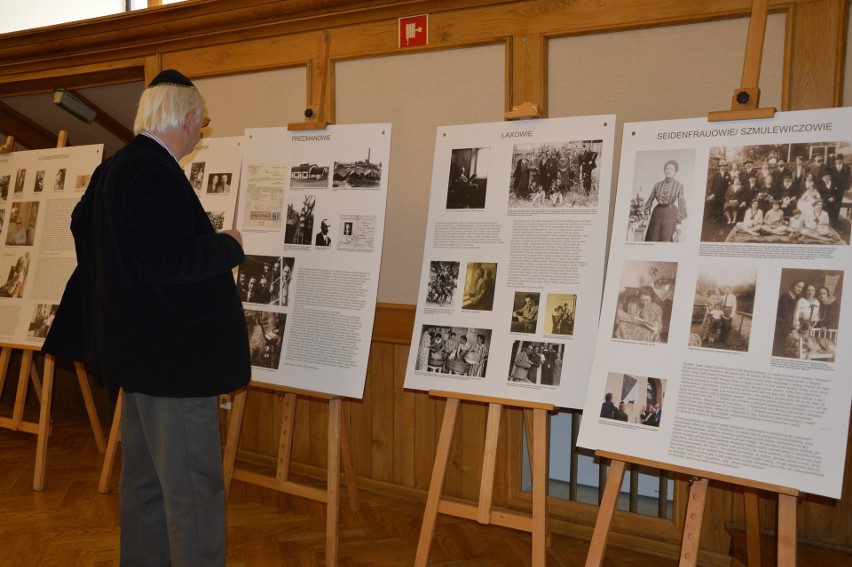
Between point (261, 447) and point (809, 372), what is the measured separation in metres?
2.86

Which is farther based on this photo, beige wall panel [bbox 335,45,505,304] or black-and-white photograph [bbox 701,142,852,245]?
beige wall panel [bbox 335,45,505,304]

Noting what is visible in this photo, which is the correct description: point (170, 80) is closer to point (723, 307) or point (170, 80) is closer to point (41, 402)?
point (723, 307)

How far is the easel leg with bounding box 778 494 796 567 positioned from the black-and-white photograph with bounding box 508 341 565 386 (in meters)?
0.76

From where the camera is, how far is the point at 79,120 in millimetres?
4941

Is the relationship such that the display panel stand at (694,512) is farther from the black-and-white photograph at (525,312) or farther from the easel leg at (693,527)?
the black-and-white photograph at (525,312)

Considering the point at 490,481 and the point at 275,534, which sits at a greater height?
the point at 490,481

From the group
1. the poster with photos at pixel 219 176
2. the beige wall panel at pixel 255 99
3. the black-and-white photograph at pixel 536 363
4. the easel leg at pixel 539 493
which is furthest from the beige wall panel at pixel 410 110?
the easel leg at pixel 539 493

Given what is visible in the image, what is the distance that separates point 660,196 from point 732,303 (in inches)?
15.9

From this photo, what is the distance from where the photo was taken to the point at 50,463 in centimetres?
388

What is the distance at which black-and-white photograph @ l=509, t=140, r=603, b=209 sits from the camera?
241 cm

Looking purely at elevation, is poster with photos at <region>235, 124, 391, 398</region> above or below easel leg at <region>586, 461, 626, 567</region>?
above

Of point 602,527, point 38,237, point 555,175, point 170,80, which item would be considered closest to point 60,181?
point 38,237

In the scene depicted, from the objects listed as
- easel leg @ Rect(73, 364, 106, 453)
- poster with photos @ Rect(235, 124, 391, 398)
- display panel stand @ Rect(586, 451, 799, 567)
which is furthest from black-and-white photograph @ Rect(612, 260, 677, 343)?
easel leg @ Rect(73, 364, 106, 453)

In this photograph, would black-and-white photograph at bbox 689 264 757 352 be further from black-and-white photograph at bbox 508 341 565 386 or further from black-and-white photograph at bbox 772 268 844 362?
black-and-white photograph at bbox 508 341 565 386
